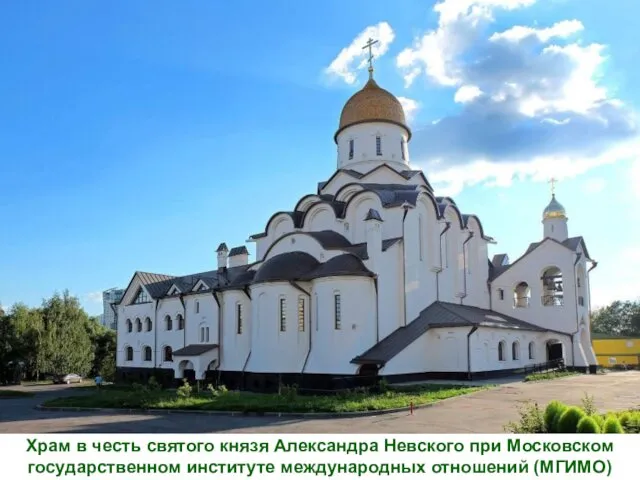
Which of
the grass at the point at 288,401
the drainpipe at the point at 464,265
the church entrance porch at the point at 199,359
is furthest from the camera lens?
the drainpipe at the point at 464,265

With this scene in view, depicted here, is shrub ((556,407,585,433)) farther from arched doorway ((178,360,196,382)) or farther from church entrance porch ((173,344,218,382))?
arched doorway ((178,360,196,382))

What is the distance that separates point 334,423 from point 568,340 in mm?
20880

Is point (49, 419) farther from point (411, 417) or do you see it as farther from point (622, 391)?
point (622, 391)

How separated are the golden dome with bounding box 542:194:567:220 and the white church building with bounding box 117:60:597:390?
0.23 ft

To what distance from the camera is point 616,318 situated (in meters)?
69.6

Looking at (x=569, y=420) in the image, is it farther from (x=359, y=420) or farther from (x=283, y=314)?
(x=283, y=314)

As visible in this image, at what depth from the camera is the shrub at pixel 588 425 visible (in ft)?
24.1

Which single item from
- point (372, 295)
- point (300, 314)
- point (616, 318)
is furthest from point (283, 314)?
point (616, 318)

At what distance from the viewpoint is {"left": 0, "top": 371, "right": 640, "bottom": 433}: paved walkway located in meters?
12.4

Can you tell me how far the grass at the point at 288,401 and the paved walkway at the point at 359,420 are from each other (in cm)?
61

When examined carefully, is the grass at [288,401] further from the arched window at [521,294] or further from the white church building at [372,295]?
the arched window at [521,294]

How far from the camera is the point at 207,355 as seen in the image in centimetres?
2914

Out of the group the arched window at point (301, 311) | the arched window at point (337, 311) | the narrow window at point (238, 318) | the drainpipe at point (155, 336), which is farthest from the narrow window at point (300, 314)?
the drainpipe at point (155, 336)

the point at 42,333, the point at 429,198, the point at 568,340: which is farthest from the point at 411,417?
the point at 42,333
